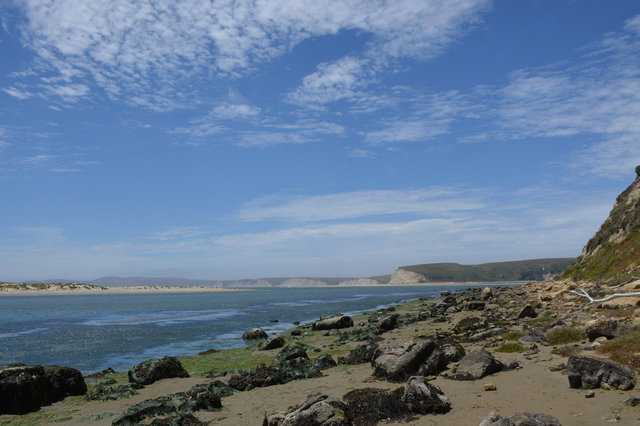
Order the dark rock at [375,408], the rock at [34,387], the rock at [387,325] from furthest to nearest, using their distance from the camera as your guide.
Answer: the rock at [387,325] < the rock at [34,387] < the dark rock at [375,408]

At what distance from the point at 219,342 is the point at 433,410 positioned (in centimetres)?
2545

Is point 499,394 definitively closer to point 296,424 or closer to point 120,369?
point 296,424

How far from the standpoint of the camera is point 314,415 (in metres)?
9.99

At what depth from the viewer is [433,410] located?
420 inches

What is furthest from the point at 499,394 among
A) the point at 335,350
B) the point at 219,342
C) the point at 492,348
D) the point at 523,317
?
the point at 219,342

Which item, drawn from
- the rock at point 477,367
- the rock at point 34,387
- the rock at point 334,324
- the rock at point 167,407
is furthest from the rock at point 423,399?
the rock at point 334,324

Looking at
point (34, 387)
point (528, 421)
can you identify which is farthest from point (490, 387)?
point (34, 387)

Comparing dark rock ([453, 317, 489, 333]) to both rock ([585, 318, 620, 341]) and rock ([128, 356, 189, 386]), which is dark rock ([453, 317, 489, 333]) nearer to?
rock ([585, 318, 620, 341])

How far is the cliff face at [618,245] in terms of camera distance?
3962cm

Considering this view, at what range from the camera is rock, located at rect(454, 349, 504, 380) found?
1360 centimetres

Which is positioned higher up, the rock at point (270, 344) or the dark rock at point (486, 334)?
the dark rock at point (486, 334)

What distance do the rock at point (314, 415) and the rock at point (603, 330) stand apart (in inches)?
411

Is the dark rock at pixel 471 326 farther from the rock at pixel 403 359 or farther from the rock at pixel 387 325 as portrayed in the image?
the rock at pixel 403 359

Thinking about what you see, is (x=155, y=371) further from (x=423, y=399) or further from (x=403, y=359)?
(x=423, y=399)
